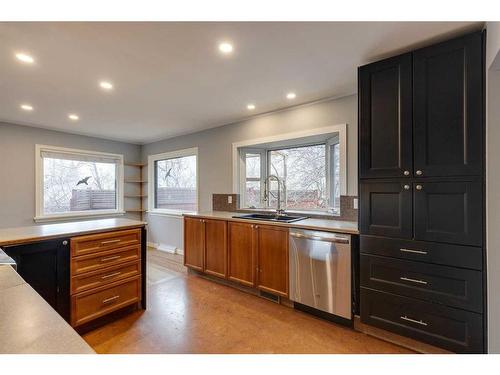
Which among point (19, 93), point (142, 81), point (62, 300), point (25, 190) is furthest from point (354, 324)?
point (25, 190)

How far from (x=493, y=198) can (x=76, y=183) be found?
18.7ft

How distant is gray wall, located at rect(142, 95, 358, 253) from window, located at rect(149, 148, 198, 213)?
0.16 meters

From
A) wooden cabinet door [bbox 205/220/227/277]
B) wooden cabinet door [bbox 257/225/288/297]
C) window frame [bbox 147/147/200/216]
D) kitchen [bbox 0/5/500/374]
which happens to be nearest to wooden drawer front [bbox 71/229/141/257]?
kitchen [bbox 0/5/500/374]

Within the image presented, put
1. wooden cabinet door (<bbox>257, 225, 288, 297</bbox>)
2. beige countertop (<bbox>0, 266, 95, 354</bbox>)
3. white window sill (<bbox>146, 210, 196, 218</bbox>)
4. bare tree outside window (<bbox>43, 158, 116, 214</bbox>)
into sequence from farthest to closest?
1. white window sill (<bbox>146, 210, 196, 218</bbox>)
2. bare tree outside window (<bbox>43, 158, 116, 214</bbox>)
3. wooden cabinet door (<bbox>257, 225, 288, 297</bbox>)
4. beige countertop (<bbox>0, 266, 95, 354</bbox>)

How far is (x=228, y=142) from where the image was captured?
3850 millimetres

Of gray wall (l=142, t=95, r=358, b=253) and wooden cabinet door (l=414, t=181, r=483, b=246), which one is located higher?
gray wall (l=142, t=95, r=358, b=253)

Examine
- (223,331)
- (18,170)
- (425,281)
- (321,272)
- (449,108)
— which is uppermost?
(449,108)

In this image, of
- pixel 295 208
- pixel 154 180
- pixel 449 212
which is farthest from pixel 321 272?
pixel 154 180

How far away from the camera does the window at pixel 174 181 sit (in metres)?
4.54

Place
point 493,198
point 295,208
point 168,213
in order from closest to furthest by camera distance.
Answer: point 493,198 < point 295,208 < point 168,213

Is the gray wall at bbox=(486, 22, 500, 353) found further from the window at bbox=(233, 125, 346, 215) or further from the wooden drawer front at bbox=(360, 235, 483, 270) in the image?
the window at bbox=(233, 125, 346, 215)

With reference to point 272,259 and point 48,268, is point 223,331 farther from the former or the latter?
point 48,268

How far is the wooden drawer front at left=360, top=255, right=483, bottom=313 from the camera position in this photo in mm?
1599

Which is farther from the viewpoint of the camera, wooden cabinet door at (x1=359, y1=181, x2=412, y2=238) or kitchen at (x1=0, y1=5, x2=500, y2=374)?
wooden cabinet door at (x1=359, y1=181, x2=412, y2=238)
